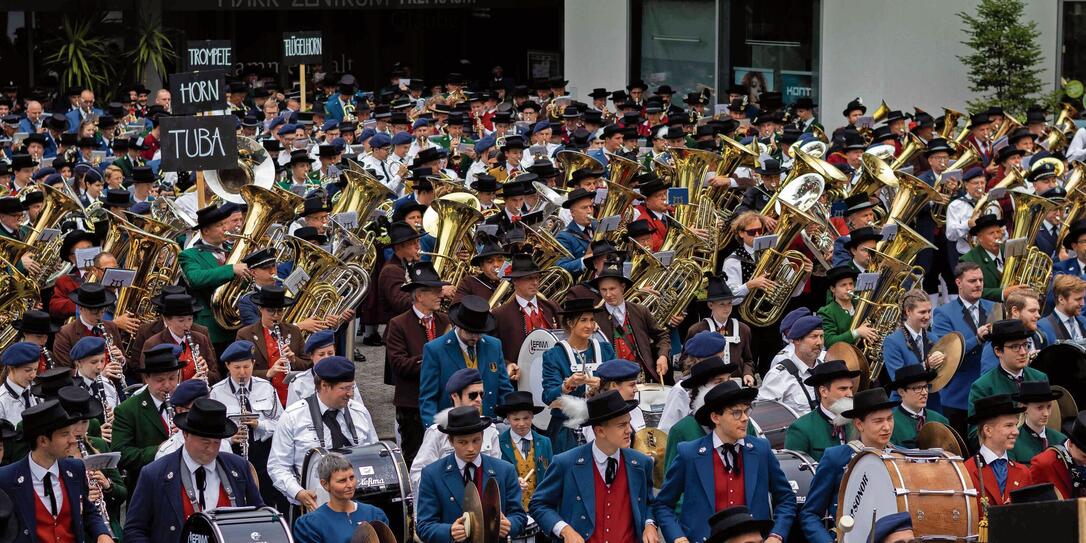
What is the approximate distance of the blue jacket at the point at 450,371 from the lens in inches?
421

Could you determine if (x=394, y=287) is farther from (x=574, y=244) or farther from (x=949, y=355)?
(x=949, y=355)

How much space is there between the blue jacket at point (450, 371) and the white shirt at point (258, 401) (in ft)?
3.09

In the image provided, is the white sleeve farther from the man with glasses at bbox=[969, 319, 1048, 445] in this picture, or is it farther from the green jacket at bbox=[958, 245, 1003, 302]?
the green jacket at bbox=[958, 245, 1003, 302]

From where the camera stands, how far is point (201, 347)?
37.3 ft

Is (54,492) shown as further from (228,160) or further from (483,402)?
(228,160)

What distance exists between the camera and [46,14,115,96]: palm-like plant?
29.5 meters

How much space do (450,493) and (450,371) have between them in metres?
1.93

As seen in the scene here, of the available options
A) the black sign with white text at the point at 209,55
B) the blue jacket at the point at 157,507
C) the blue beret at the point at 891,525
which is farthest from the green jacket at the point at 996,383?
the black sign with white text at the point at 209,55

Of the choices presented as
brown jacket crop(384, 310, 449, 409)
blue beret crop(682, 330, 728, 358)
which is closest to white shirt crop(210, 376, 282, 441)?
brown jacket crop(384, 310, 449, 409)

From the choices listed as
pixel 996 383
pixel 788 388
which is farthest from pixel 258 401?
pixel 996 383

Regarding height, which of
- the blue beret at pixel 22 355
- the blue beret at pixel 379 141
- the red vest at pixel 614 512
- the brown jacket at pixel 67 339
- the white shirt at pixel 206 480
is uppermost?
the blue beret at pixel 379 141

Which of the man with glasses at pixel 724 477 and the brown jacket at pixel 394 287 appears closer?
the man with glasses at pixel 724 477

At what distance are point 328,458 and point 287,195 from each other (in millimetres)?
5506

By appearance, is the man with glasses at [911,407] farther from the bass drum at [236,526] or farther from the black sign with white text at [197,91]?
the black sign with white text at [197,91]
